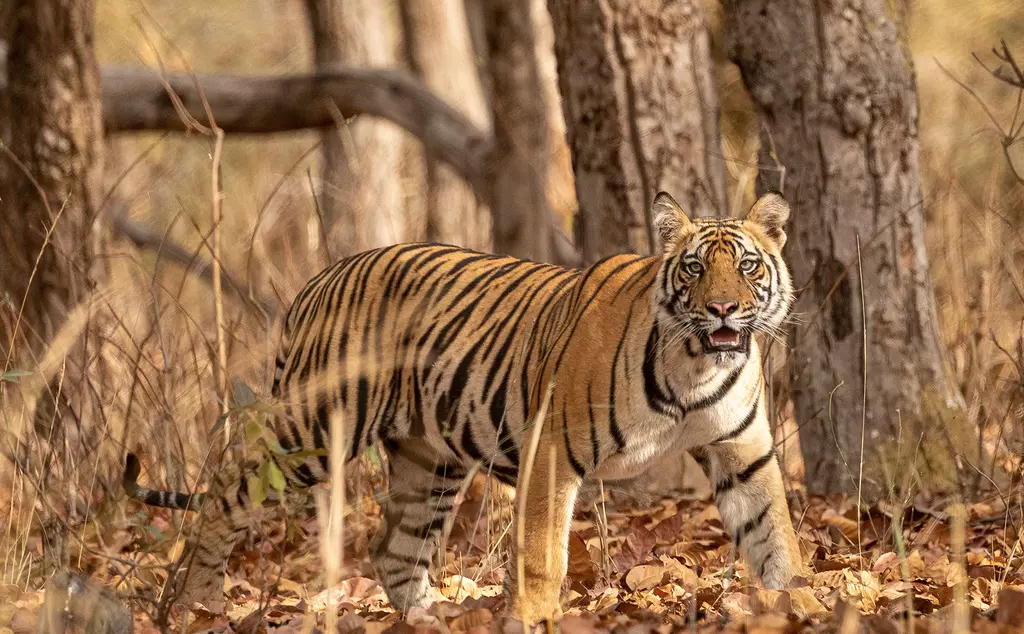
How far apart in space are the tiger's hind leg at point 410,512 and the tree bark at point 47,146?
1912mm

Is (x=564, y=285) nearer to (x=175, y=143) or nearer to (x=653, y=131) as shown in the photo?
(x=653, y=131)

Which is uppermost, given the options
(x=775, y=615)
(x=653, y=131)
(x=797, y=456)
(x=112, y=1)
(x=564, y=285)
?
(x=112, y=1)

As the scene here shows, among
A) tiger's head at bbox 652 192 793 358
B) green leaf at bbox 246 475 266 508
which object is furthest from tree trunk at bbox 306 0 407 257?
green leaf at bbox 246 475 266 508

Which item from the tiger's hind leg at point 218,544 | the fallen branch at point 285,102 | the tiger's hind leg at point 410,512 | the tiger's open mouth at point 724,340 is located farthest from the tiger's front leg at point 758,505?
the fallen branch at point 285,102

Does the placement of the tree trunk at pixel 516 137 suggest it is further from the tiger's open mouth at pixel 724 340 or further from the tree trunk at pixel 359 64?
the tree trunk at pixel 359 64

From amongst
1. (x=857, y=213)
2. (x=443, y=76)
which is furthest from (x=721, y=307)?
(x=443, y=76)

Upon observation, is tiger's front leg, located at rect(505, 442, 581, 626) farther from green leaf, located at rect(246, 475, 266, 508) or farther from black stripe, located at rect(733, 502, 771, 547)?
green leaf, located at rect(246, 475, 266, 508)

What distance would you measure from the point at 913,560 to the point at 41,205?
164 inches

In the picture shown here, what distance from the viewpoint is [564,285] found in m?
4.61

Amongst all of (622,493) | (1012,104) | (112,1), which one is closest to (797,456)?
(622,493)

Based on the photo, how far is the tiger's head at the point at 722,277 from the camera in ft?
12.5

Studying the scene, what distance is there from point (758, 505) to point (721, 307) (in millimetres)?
699

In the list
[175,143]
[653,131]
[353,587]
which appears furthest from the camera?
[175,143]

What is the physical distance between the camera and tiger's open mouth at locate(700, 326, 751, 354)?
150 inches
